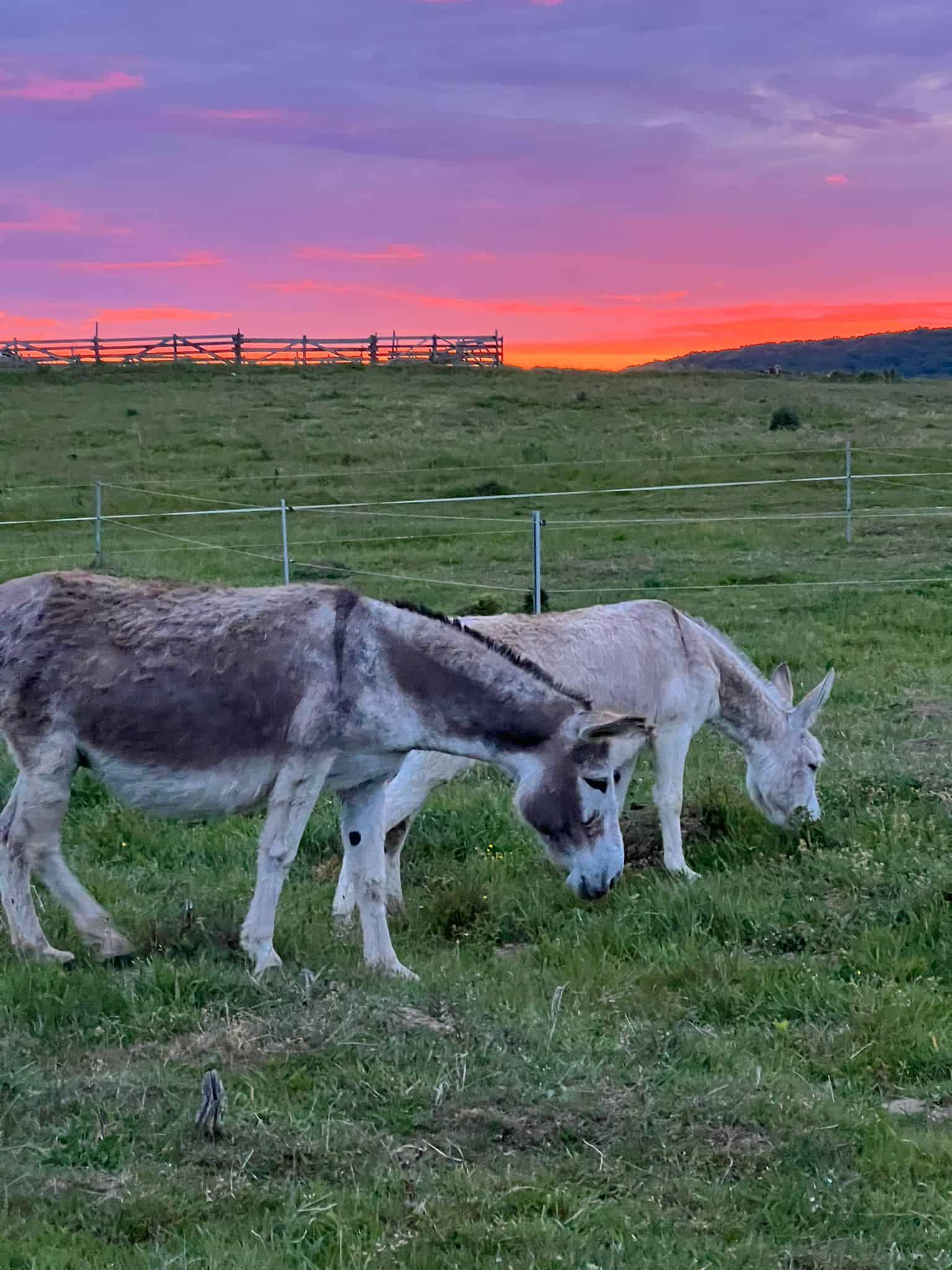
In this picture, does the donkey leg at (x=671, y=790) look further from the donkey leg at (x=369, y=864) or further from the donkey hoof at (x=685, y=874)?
the donkey leg at (x=369, y=864)

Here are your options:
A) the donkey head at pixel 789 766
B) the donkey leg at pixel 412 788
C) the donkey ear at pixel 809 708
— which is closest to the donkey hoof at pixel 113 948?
the donkey leg at pixel 412 788

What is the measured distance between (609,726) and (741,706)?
3154mm

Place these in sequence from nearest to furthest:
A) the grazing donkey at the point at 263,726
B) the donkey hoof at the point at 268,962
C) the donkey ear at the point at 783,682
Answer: the donkey hoof at the point at 268,962 < the grazing donkey at the point at 263,726 < the donkey ear at the point at 783,682

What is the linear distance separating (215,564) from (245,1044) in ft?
53.8

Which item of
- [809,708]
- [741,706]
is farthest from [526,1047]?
[809,708]

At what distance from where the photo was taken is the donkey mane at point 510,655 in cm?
609

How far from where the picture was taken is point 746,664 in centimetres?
891

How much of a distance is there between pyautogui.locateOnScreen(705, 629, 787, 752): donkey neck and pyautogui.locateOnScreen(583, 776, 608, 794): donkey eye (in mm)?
2867

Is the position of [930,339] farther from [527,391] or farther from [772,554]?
[772,554]

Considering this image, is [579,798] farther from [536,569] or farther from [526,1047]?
[536,569]

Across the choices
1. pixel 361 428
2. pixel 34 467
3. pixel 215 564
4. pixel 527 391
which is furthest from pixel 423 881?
pixel 527 391

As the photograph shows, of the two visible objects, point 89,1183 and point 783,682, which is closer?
point 89,1183

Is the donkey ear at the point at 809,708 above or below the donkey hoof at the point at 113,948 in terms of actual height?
above

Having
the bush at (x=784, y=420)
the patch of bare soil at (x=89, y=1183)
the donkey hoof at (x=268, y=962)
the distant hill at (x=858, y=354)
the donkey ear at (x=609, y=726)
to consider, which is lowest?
the donkey hoof at (x=268, y=962)
